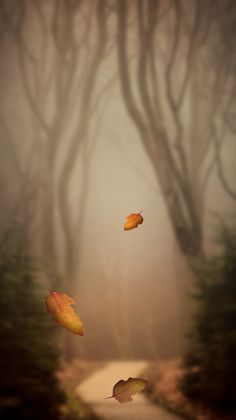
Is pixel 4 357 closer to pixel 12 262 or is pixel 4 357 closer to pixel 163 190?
pixel 12 262

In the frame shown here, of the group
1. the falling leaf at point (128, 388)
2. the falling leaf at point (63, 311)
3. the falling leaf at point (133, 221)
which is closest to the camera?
the falling leaf at point (63, 311)

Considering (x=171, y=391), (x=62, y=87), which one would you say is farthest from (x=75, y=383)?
(x=62, y=87)

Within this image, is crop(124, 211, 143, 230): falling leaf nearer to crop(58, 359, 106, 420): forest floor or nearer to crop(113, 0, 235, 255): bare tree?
crop(113, 0, 235, 255): bare tree

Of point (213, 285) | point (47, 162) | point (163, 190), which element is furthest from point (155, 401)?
point (47, 162)

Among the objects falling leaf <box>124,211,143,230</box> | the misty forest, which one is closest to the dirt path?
the misty forest

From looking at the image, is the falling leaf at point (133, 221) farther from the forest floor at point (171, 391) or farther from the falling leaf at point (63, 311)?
the forest floor at point (171, 391)

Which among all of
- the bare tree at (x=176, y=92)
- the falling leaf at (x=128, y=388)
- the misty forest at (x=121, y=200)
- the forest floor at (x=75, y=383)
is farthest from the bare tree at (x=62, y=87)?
the falling leaf at (x=128, y=388)

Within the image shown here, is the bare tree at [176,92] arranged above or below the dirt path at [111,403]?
above
